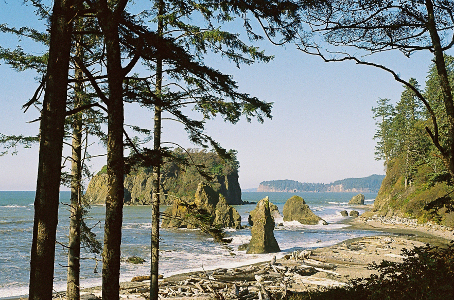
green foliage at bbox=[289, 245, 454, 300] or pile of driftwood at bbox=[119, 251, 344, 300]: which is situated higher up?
green foliage at bbox=[289, 245, 454, 300]

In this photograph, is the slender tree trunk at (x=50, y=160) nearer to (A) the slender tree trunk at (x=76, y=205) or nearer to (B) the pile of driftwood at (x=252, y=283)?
(A) the slender tree trunk at (x=76, y=205)

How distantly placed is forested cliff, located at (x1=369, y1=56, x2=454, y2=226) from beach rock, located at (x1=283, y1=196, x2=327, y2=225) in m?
9.05

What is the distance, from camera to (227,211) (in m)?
39.5

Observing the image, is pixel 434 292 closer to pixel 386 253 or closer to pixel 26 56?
pixel 26 56

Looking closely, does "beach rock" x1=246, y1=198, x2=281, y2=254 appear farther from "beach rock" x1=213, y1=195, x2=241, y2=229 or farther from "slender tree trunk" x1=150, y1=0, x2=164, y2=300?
"beach rock" x1=213, y1=195, x2=241, y2=229

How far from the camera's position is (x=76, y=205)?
29.6 ft

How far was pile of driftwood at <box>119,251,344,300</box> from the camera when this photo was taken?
10781 mm

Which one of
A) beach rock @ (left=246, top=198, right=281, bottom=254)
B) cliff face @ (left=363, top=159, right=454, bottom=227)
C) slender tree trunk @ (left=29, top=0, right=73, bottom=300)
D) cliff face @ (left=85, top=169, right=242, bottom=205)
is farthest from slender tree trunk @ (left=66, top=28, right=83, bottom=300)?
cliff face @ (left=85, top=169, right=242, bottom=205)

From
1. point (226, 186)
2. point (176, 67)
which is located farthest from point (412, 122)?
point (226, 186)

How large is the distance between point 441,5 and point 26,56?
9462 mm

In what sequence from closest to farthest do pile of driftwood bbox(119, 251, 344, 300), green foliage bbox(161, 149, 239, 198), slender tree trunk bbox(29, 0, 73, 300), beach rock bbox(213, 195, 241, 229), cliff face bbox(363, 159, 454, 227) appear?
slender tree trunk bbox(29, 0, 73, 300) → green foliage bbox(161, 149, 239, 198) → pile of driftwood bbox(119, 251, 344, 300) → cliff face bbox(363, 159, 454, 227) → beach rock bbox(213, 195, 241, 229)

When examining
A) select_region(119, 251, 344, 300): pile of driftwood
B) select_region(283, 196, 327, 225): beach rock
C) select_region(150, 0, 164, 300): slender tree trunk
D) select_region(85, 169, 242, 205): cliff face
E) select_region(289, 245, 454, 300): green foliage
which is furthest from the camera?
select_region(85, 169, 242, 205): cliff face

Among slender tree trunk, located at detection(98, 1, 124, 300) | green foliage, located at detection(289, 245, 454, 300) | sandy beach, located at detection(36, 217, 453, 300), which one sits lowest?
sandy beach, located at detection(36, 217, 453, 300)

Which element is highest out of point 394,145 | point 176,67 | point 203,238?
point 394,145
